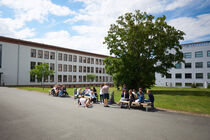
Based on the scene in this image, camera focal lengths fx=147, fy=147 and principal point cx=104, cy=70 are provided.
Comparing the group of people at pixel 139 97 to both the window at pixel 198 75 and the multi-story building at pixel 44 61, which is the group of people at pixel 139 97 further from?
the window at pixel 198 75

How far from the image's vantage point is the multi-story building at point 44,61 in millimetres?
38344

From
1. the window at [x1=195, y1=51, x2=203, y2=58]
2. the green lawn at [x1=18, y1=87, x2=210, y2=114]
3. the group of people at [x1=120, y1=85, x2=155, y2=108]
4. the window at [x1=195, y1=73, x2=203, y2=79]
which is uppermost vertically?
the window at [x1=195, y1=51, x2=203, y2=58]

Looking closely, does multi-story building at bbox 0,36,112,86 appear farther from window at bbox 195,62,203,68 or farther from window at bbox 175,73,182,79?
window at bbox 195,62,203,68

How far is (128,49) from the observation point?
25.3 metres

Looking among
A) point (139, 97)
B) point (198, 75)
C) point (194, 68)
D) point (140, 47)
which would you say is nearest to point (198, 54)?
point (194, 68)

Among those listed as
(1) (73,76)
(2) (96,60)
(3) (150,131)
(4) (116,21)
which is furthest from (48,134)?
(2) (96,60)

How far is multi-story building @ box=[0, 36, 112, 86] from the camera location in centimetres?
3834

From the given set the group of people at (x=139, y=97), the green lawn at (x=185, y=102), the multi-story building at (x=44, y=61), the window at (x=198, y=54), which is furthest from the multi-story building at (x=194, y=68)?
the group of people at (x=139, y=97)

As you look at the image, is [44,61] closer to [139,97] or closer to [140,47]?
[140,47]

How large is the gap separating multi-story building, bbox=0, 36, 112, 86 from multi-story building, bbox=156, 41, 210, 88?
99.7ft

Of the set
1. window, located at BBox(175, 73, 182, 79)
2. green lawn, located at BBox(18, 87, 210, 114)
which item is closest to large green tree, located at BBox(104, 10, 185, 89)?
green lawn, located at BBox(18, 87, 210, 114)

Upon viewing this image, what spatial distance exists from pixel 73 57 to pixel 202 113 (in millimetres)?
48534

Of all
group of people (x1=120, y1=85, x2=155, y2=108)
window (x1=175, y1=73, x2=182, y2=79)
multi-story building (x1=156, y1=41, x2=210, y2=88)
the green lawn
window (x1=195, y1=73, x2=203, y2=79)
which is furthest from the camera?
window (x1=175, y1=73, x2=182, y2=79)

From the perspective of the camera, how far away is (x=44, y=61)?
45688mm
